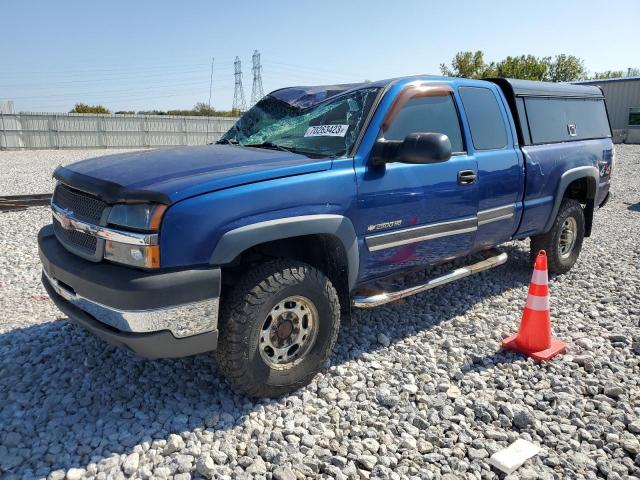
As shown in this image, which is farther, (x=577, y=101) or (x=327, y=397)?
(x=577, y=101)

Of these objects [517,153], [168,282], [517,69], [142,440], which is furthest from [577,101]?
[517,69]

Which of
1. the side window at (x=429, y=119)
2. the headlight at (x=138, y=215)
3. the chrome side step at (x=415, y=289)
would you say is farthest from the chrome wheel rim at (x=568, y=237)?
the headlight at (x=138, y=215)

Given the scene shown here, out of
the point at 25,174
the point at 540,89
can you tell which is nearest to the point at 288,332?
the point at 540,89

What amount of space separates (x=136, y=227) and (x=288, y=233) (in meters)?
0.80

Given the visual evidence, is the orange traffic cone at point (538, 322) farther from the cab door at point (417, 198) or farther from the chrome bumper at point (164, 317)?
the chrome bumper at point (164, 317)

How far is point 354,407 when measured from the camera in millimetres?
3016

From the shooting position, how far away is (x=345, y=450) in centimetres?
263

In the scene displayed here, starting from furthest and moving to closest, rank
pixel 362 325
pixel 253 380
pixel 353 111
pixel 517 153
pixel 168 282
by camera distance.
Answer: pixel 517 153 < pixel 362 325 < pixel 353 111 < pixel 253 380 < pixel 168 282

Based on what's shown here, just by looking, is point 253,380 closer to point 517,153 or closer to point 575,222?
point 517,153

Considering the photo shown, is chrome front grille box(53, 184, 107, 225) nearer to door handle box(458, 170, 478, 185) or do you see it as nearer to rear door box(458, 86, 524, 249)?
door handle box(458, 170, 478, 185)

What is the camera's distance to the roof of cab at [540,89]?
4801mm

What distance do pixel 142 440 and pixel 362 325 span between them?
1.99 meters

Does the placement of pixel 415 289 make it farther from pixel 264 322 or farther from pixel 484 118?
pixel 484 118

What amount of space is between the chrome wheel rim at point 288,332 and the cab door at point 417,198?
52 centimetres
